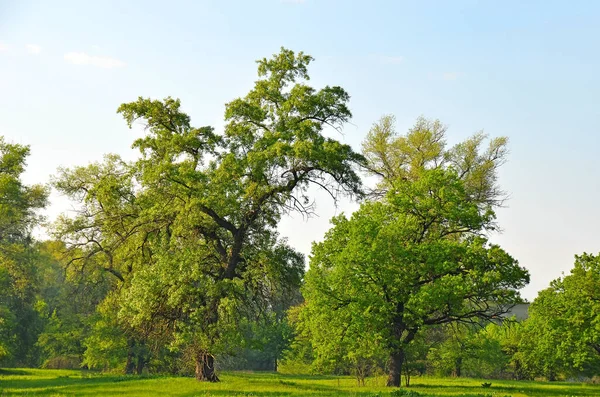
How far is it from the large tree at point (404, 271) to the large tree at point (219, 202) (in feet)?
10.5

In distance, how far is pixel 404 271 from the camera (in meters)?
36.4

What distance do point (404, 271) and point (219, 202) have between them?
1314 centimetres

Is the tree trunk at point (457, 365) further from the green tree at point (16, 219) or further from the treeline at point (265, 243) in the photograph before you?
the green tree at point (16, 219)

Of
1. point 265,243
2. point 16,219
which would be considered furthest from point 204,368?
point 16,219

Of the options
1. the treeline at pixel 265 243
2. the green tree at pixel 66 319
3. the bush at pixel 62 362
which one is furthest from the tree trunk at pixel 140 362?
the bush at pixel 62 362

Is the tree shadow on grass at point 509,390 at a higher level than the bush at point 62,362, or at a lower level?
higher

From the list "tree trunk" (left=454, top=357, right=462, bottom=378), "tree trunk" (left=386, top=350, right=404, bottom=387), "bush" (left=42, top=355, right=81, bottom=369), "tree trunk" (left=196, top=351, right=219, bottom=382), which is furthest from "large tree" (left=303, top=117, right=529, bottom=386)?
"bush" (left=42, top=355, right=81, bottom=369)

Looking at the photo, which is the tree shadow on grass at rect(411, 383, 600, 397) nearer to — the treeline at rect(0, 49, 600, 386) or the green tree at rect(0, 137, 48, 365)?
the treeline at rect(0, 49, 600, 386)

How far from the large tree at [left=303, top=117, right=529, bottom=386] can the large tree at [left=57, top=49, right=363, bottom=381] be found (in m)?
3.21

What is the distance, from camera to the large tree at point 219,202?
31.5m

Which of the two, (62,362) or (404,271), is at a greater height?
(404,271)

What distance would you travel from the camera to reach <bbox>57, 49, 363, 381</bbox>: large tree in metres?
31.5

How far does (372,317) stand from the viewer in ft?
113

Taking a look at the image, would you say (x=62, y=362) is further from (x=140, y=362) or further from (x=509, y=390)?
(x=509, y=390)
